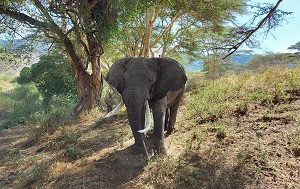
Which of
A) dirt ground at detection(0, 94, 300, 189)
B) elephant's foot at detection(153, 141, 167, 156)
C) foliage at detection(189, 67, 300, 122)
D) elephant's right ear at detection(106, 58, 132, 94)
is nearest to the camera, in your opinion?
dirt ground at detection(0, 94, 300, 189)

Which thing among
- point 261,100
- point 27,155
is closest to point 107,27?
point 27,155

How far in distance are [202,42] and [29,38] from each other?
39.1 feet

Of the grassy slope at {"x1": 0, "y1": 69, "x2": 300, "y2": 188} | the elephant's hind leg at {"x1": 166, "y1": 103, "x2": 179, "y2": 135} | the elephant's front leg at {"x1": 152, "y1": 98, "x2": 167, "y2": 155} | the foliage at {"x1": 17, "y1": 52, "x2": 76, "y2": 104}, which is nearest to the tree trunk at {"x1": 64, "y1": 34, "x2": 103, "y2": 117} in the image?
the grassy slope at {"x1": 0, "y1": 69, "x2": 300, "y2": 188}

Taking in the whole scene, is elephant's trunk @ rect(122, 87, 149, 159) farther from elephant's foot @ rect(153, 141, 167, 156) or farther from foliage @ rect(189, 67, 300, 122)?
foliage @ rect(189, 67, 300, 122)

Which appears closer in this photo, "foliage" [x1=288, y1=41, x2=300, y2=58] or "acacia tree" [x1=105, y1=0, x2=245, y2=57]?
"acacia tree" [x1=105, y1=0, x2=245, y2=57]

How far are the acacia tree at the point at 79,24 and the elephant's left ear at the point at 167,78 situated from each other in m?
3.77

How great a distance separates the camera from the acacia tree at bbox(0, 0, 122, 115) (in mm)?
7910

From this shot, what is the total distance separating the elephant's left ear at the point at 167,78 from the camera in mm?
5202

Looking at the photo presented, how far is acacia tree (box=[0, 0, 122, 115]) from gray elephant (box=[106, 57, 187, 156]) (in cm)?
374

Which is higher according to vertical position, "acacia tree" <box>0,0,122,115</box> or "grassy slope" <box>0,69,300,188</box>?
"acacia tree" <box>0,0,122,115</box>

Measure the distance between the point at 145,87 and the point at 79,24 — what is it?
225 inches

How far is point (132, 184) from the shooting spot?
3.89m

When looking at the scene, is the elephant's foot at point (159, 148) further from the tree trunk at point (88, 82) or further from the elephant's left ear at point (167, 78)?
the tree trunk at point (88, 82)

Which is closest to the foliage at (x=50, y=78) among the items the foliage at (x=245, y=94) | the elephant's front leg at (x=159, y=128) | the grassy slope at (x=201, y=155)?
the grassy slope at (x=201, y=155)
